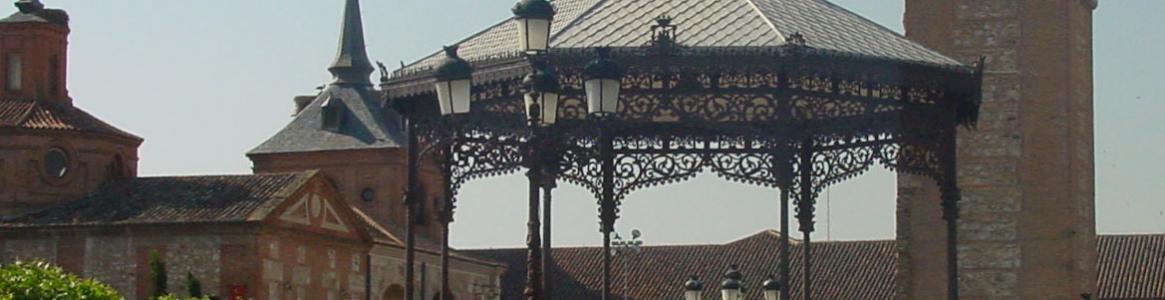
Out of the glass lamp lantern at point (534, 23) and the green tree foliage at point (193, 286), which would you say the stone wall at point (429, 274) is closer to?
the green tree foliage at point (193, 286)

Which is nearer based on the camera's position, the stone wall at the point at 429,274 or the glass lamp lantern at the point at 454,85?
the glass lamp lantern at the point at 454,85

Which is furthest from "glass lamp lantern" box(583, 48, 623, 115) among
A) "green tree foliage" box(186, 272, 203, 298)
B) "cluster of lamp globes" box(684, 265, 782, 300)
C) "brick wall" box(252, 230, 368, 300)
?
"brick wall" box(252, 230, 368, 300)

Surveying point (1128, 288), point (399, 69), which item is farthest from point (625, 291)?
point (399, 69)

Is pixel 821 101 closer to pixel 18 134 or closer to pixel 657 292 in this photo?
pixel 18 134

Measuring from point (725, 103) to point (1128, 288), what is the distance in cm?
5058

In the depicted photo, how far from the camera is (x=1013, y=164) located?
2611 cm

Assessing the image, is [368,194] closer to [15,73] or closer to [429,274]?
[429,274]

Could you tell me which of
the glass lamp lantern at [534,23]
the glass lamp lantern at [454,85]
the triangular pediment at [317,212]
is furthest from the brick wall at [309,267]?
the glass lamp lantern at [534,23]

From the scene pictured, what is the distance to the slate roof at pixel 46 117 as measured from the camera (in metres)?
52.6

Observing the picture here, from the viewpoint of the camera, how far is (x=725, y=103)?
17.8 metres

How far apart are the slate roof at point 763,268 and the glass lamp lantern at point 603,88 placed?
50378 mm

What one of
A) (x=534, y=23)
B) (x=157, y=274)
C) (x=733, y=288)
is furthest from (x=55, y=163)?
(x=534, y=23)

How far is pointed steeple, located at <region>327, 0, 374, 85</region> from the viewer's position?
232 feet

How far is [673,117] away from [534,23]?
207cm
